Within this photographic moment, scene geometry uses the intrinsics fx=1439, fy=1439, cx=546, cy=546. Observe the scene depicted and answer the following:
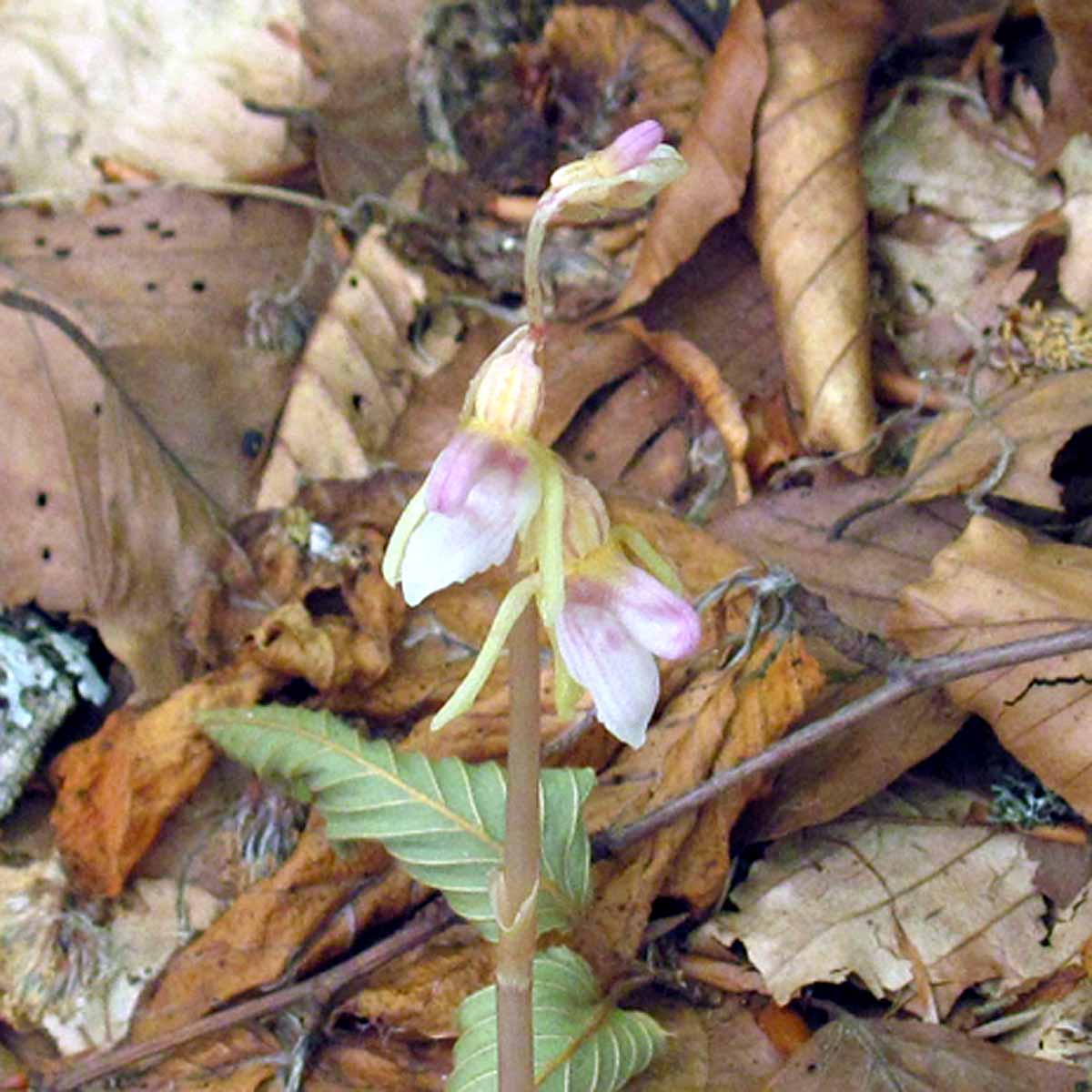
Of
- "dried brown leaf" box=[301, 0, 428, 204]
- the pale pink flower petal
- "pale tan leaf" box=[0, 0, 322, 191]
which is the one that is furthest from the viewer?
"pale tan leaf" box=[0, 0, 322, 191]

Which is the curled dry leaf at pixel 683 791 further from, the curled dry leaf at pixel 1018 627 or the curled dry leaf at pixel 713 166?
the curled dry leaf at pixel 713 166

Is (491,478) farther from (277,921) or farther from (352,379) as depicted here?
(352,379)

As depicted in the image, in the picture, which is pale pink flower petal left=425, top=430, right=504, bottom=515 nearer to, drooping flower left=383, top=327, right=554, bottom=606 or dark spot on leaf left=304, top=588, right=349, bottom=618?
drooping flower left=383, top=327, right=554, bottom=606

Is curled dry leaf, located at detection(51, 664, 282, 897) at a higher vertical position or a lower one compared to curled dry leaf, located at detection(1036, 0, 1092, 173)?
lower

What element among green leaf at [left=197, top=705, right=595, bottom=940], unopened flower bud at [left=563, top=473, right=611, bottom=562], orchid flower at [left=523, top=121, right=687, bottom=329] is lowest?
green leaf at [left=197, top=705, right=595, bottom=940]

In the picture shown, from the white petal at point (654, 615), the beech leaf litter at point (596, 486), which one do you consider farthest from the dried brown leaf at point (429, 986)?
the white petal at point (654, 615)

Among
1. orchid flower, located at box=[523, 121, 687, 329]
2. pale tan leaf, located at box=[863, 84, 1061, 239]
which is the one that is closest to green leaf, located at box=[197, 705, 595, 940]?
orchid flower, located at box=[523, 121, 687, 329]

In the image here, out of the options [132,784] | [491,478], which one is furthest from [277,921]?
[491,478]
